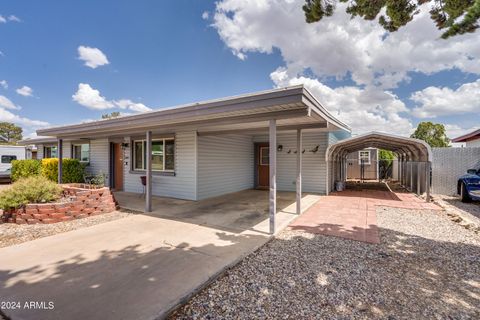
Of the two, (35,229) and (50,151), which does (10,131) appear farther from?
(35,229)

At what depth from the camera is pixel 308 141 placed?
9.59 m

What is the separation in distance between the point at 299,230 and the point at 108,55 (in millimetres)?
14435

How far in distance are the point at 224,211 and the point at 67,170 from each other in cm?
855

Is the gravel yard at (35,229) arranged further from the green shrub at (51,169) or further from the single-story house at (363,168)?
the single-story house at (363,168)

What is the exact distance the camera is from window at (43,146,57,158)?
45.2 feet

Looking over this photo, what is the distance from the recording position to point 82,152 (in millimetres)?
11609

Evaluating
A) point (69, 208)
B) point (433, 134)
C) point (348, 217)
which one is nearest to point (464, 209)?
point (348, 217)

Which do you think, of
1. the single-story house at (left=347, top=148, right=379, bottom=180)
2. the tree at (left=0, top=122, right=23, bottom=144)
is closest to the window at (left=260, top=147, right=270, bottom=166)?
the single-story house at (left=347, top=148, right=379, bottom=180)

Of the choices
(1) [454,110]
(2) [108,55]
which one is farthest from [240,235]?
(1) [454,110]

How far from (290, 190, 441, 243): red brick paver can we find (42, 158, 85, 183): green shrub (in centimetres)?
1031

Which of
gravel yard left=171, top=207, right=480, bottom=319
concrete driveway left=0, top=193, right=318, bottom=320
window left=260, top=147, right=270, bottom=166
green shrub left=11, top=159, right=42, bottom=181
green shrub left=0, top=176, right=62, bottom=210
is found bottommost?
gravel yard left=171, top=207, right=480, bottom=319

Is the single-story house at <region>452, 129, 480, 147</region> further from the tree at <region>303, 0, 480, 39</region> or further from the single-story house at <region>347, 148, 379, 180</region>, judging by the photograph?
the tree at <region>303, 0, 480, 39</region>

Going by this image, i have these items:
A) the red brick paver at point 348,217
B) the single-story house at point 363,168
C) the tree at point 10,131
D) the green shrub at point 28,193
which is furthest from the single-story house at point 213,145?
the tree at point 10,131

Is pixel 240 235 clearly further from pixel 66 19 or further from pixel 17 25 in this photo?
pixel 17 25
